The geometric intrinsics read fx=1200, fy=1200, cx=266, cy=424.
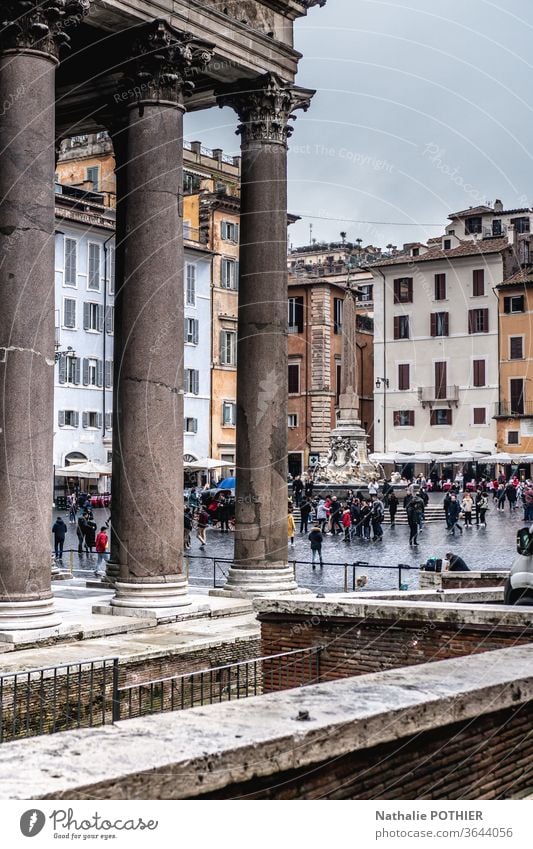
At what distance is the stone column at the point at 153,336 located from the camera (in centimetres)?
1517

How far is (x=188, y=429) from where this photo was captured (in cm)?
5709

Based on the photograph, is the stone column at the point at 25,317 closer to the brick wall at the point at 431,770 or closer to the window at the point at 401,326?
the brick wall at the point at 431,770

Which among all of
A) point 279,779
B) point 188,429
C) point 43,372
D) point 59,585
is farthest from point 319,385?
point 279,779

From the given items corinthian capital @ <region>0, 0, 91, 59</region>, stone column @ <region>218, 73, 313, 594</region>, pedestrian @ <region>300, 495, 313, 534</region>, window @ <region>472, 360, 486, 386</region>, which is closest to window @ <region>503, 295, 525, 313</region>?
window @ <region>472, 360, 486, 386</region>

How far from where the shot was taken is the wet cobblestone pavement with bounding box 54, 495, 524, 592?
25.1m

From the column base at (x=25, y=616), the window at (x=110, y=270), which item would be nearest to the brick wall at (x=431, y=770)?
the column base at (x=25, y=616)

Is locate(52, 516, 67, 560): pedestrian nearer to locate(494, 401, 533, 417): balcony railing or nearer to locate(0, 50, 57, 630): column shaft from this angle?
locate(0, 50, 57, 630): column shaft

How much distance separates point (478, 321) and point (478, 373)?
409 cm

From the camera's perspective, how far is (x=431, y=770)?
6.10m

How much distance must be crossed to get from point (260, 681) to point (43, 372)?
4.16 meters

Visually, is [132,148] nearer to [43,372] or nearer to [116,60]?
[116,60]

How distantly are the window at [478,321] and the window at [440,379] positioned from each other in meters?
3.97

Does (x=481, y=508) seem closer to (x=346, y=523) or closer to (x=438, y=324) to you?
(x=346, y=523)

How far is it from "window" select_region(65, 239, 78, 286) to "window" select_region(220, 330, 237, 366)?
1051 cm
